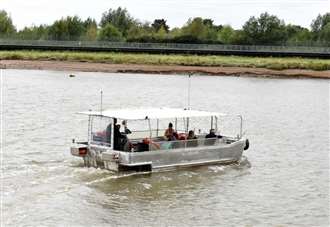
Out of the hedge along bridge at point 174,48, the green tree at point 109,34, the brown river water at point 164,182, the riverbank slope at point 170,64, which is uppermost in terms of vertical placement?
the green tree at point 109,34

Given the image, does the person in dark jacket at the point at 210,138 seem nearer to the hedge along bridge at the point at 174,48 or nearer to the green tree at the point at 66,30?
the hedge along bridge at the point at 174,48

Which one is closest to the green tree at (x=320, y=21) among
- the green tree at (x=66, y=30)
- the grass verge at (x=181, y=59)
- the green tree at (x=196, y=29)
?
the green tree at (x=196, y=29)

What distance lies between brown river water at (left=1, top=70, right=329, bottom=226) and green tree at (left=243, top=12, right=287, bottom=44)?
9267 centimetres

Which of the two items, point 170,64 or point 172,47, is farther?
point 172,47

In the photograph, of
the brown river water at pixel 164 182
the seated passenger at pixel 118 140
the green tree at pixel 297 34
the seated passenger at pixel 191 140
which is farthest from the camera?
the green tree at pixel 297 34

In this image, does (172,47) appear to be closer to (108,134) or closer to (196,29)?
(196,29)

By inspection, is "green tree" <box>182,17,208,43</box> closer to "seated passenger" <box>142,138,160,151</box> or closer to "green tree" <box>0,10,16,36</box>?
"green tree" <box>0,10,16,36</box>

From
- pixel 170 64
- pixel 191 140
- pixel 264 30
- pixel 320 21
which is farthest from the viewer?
pixel 320 21

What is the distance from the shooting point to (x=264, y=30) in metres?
143

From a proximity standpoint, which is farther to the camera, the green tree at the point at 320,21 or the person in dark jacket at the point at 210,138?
the green tree at the point at 320,21

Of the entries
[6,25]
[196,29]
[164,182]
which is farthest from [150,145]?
[6,25]

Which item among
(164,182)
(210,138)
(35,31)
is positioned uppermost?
(35,31)

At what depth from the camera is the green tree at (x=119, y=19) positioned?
182 metres

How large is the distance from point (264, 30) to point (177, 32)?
82.5 feet
